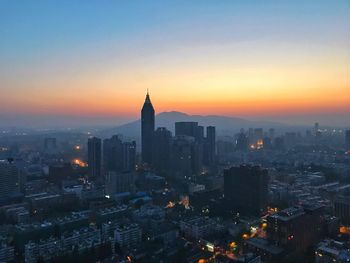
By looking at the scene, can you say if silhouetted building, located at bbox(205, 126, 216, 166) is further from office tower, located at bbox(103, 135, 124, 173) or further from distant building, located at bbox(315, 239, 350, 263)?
distant building, located at bbox(315, 239, 350, 263)

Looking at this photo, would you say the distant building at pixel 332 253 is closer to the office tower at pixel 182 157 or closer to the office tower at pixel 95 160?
the office tower at pixel 182 157

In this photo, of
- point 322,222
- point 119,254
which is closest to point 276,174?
point 322,222

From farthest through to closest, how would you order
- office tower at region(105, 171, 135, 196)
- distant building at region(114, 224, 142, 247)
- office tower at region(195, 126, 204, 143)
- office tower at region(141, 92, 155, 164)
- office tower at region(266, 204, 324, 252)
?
1. office tower at region(195, 126, 204, 143)
2. office tower at region(141, 92, 155, 164)
3. office tower at region(105, 171, 135, 196)
4. distant building at region(114, 224, 142, 247)
5. office tower at region(266, 204, 324, 252)

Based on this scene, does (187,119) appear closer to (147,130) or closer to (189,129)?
(189,129)

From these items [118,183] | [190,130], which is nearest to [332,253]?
[118,183]

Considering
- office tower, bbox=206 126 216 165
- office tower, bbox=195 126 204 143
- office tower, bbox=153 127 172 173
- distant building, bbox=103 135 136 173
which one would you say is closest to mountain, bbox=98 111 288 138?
office tower, bbox=195 126 204 143

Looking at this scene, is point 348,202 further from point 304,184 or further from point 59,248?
point 59,248
